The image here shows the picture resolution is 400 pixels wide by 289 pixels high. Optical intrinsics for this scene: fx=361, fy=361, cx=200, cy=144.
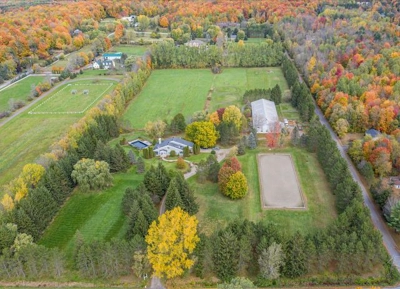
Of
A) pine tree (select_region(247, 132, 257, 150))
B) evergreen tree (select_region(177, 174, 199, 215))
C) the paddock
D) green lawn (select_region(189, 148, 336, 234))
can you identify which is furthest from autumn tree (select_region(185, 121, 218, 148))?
evergreen tree (select_region(177, 174, 199, 215))

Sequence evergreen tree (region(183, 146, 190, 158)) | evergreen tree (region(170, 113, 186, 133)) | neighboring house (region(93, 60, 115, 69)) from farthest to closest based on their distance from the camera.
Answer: neighboring house (region(93, 60, 115, 69))
evergreen tree (region(170, 113, 186, 133))
evergreen tree (region(183, 146, 190, 158))

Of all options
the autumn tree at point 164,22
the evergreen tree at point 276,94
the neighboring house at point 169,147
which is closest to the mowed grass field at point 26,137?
the neighboring house at point 169,147

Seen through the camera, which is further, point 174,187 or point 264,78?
point 264,78

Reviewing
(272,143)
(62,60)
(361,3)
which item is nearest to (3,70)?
(62,60)

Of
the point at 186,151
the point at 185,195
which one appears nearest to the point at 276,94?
the point at 186,151

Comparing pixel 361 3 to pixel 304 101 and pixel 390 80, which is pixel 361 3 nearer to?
pixel 390 80

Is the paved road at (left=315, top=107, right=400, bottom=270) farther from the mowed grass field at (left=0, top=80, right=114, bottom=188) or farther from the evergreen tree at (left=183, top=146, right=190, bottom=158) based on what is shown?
the mowed grass field at (left=0, top=80, right=114, bottom=188)

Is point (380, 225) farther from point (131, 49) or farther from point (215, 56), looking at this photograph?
point (131, 49)
